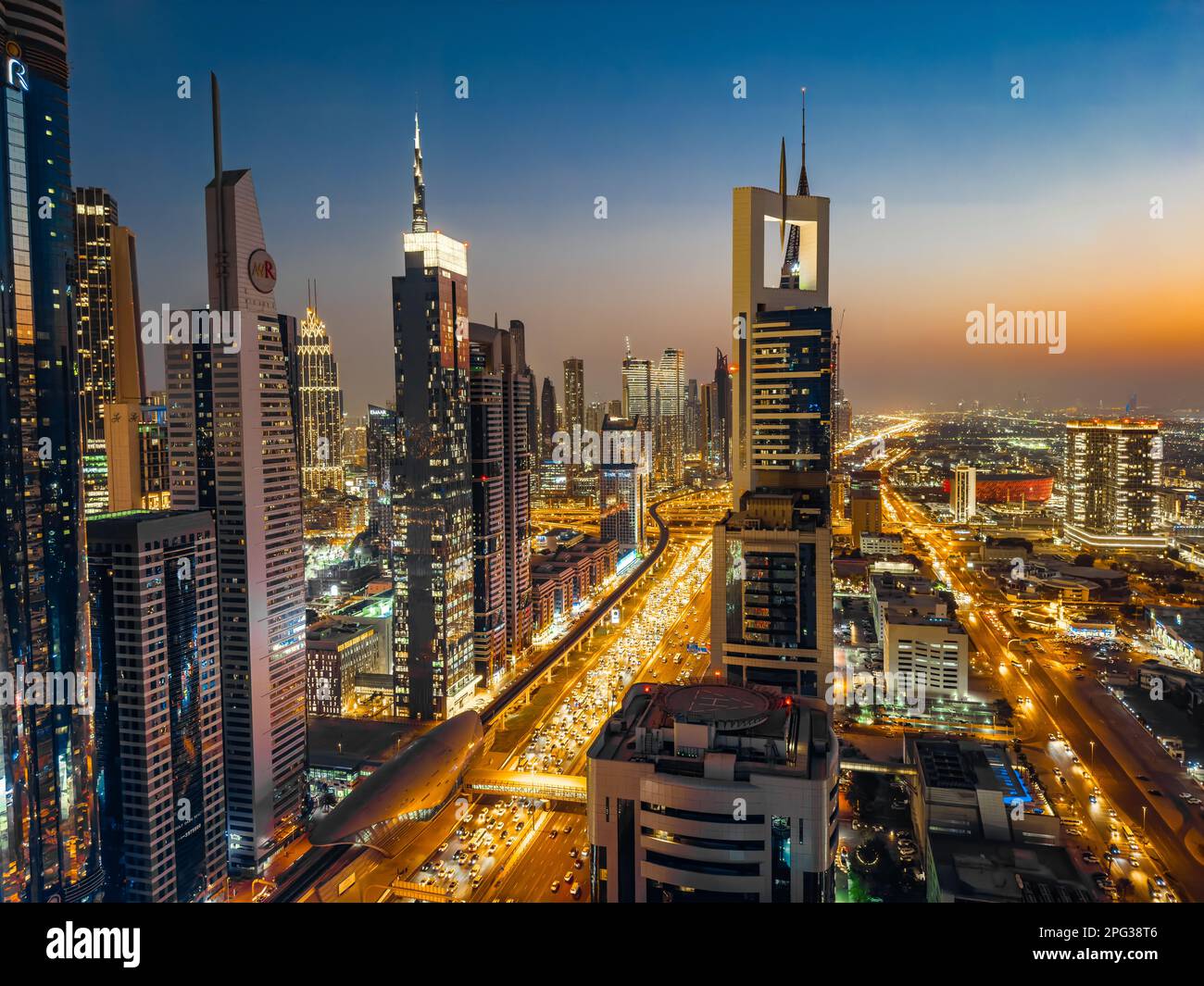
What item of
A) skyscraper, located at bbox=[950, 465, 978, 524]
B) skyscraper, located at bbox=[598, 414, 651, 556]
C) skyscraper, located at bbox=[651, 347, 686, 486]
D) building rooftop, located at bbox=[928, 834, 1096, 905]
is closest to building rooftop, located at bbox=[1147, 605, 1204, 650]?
building rooftop, located at bbox=[928, 834, 1096, 905]

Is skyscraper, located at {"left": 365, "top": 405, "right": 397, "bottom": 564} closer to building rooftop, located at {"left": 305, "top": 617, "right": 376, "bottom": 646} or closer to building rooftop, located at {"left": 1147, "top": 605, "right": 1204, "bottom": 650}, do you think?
building rooftop, located at {"left": 305, "top": 617, "right": 376, "bottom": 646}

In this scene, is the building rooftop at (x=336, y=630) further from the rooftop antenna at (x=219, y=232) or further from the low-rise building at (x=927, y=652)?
the low-rise building at (x=927, y=652)

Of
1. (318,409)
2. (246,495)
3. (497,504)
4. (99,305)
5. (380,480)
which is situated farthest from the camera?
(318,409)

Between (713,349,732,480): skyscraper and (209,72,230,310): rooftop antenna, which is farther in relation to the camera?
(713,349,732,480): skyscraper

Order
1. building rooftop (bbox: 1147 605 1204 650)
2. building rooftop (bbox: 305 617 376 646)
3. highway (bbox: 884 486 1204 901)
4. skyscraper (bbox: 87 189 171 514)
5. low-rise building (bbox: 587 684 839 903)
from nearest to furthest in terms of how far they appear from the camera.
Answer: low-rise building (bbox: 587 684 839 903), highway (bbox: 884 486 1204 901), skyscraper (bbox: 87 189 171 514), building rooftop (bbox: 305 617 376 646), building rooftop (bbox: 1147 605 1204 650)

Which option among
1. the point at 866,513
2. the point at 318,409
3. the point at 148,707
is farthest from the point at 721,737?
the point at 318,409

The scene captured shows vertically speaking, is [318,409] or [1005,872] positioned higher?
[318,409]

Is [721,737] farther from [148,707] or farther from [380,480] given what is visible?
[380,480]

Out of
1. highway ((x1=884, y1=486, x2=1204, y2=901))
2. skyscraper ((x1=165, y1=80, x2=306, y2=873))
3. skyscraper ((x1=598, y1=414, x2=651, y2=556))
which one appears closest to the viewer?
highway ((x1=884, y1=486, x2=1204, y2=901))
